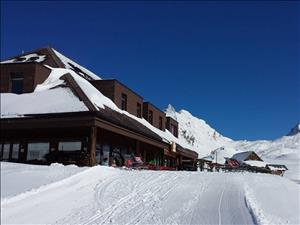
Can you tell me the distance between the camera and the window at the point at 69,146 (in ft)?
75.3

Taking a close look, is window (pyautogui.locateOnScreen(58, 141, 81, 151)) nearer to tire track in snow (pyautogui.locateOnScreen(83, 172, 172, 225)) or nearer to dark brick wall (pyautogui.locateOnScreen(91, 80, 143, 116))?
dark brick wall (pyautogui.locateOnScreen(91, 80, 143, 116))

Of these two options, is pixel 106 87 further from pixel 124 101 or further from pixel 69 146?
pixel 69 146

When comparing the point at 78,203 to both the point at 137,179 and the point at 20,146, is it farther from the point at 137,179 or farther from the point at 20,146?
the point at 20,146

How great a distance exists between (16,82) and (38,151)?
433cm

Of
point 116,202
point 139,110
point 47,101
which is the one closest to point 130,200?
point 116,202

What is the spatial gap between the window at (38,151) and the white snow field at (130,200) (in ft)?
30.0

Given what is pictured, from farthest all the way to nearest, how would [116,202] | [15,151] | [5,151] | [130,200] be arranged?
1. [5,151]
2. [15,151]
3. [130,200]
4. [116,202]

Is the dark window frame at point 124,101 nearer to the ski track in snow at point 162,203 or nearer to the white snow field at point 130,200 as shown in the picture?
the ski track in snow at point 162,203

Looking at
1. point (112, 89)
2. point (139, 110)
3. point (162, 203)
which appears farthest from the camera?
point (139, 110)

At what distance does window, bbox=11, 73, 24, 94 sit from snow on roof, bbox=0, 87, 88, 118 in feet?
1.93

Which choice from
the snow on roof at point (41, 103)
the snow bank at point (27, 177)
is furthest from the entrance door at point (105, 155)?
the snow bank at point (27, 177)

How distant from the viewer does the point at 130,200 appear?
1180cm

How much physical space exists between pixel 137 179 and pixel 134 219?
16.3 feet

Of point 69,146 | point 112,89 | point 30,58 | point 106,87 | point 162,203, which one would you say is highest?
point 30,58
